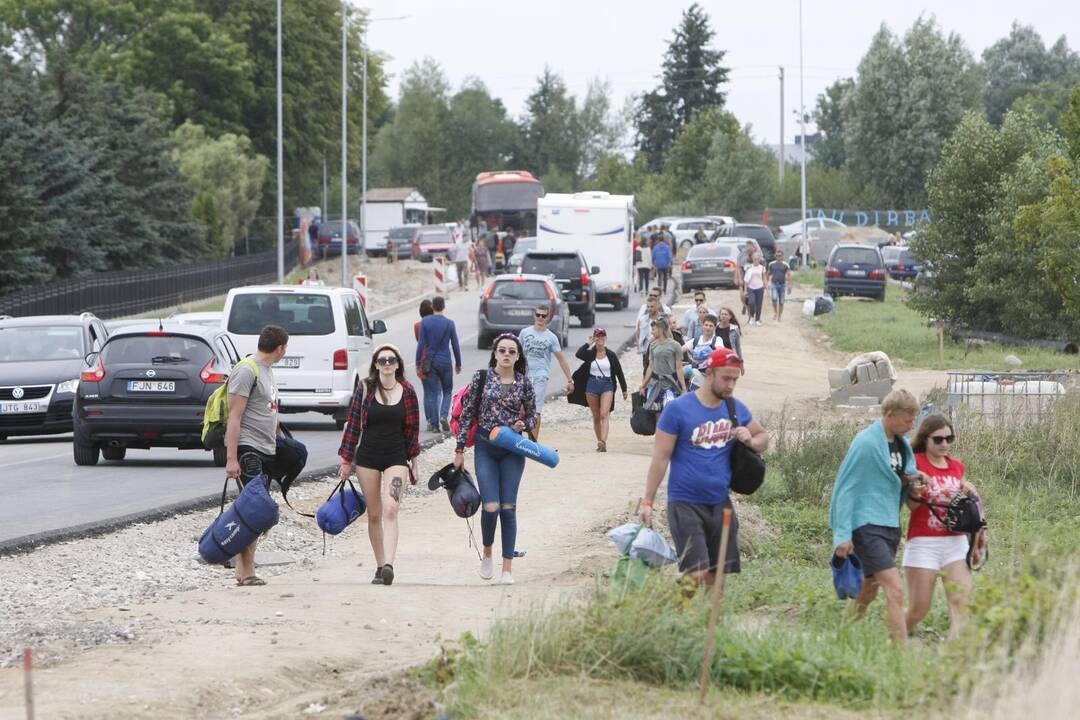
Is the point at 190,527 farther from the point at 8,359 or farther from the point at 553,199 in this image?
the point at 553,199

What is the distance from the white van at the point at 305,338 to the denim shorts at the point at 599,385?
345 cm

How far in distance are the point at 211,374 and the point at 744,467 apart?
1054 cm

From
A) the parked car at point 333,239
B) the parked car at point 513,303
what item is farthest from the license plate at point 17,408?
the parked car at point 333,239

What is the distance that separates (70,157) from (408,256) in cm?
3512

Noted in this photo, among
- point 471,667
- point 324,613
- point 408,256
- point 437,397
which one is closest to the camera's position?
point 471,667

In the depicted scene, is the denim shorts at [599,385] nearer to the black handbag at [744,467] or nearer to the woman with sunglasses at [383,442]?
the woman with sunglasses at [383,442]

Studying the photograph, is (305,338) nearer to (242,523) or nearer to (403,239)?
(242,523)

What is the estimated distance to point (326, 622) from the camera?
10.1 m

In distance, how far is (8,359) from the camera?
23.0 m

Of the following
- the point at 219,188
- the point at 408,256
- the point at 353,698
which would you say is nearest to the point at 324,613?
the point at 353,698

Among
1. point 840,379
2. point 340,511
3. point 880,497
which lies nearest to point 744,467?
point 880,497

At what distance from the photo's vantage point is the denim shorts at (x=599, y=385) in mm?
20062

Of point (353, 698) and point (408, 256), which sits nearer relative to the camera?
point (353, 698)

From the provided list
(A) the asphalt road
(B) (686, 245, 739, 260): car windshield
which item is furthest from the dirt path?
(B) (686, 245, 739, 260): car windshield
